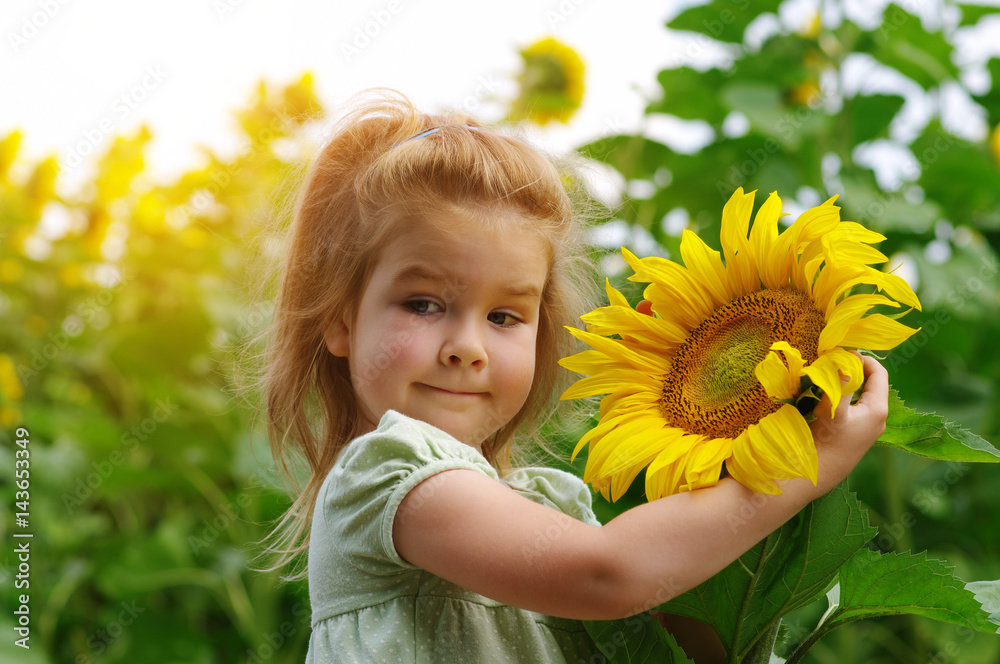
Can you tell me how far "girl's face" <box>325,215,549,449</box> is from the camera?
78 centimetres

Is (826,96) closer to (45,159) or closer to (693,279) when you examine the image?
(693,279)

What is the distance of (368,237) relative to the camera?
0.85m

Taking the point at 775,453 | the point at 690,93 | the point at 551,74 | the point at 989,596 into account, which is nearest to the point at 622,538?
the point at 775,453

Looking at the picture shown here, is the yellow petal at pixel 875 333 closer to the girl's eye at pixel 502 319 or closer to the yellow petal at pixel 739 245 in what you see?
the yellow petal at pixel 739 245

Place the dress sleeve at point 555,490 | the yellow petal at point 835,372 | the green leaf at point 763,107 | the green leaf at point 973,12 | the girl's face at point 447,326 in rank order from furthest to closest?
the green leaf at point 973,12, the green leaf at point 763,107, the dress sleeve at point 555,490, the girl's face at point 447,326, the yellow petal at point 835,372

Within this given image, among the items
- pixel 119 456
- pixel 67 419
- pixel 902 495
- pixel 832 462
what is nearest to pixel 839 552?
pixel 832 462

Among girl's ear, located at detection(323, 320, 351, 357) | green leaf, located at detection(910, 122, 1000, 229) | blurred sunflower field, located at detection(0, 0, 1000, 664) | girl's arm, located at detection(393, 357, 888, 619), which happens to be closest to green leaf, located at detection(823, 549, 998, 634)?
girl's arm, located at detection(393, 357, 888, 619)

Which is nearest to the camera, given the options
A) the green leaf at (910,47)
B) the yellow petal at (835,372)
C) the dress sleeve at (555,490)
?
the yellow petal at (835,372)

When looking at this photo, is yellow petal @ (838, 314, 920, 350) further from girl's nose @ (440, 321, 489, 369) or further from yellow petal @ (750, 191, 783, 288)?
girl's nose @ (440, 321, 489, 369)

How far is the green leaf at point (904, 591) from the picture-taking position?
68cm

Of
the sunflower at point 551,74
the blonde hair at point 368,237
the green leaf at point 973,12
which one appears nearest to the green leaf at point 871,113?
the green leaf at point 973,12

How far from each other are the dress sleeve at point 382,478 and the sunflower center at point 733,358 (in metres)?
0.18

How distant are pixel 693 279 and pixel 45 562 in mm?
1868

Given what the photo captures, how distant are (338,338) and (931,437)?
0.56 meters
